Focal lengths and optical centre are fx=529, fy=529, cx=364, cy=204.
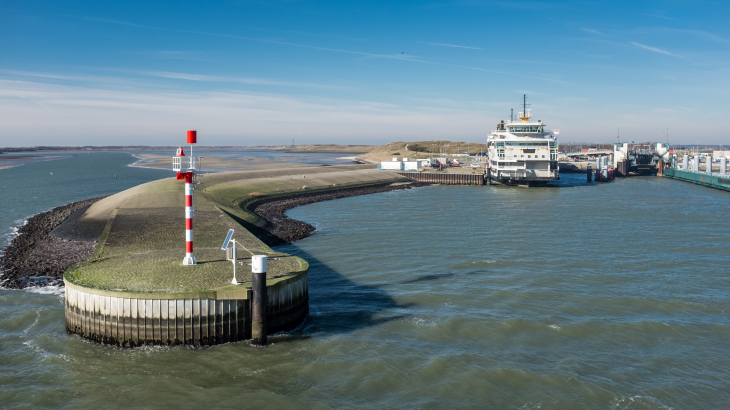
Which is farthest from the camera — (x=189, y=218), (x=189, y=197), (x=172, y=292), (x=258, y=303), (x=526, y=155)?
(x=526, y=155)

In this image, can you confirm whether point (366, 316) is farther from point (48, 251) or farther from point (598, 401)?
point (48, 251)

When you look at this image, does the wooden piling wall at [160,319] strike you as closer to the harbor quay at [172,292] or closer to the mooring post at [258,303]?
the harbor quay at [172,292]

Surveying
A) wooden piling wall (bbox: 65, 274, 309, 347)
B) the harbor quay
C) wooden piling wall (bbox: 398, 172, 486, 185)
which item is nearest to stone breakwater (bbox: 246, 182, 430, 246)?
wooden piling wall (bbox: 398, 172, 486, 185)

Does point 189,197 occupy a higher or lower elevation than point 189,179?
lower

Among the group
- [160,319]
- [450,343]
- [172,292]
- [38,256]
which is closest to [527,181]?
[450,343]

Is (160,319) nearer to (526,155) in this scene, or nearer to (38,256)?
(38,256)

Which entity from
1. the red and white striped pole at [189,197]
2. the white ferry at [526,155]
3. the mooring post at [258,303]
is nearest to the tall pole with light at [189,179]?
the red and white striped pole at [189,197]

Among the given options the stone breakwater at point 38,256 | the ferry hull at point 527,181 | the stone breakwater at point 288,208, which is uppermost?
the ferry hull at point 527,181

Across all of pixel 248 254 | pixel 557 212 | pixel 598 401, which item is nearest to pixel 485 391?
pixel 598 401
